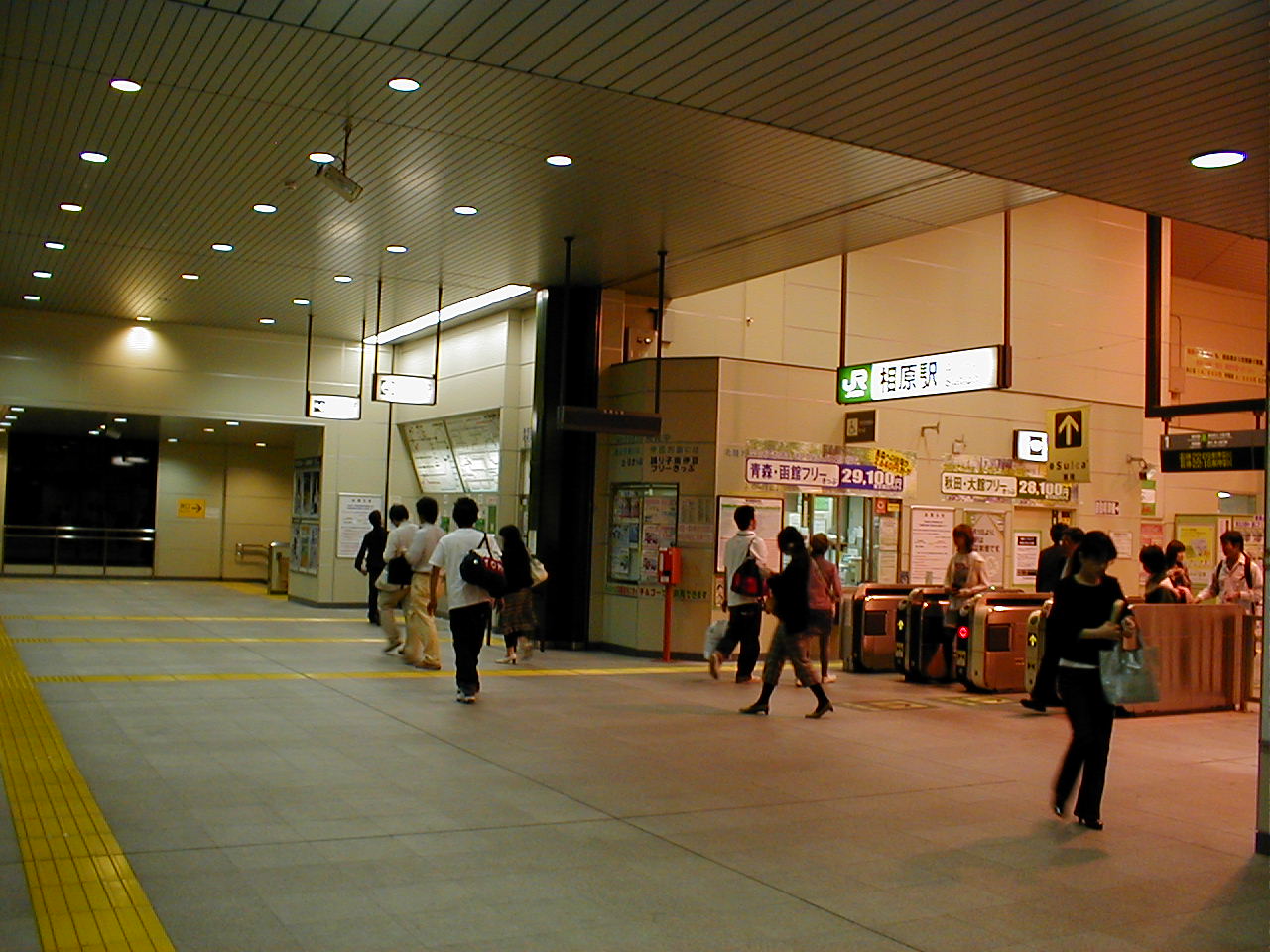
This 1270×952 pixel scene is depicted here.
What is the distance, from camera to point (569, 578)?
48.4ft

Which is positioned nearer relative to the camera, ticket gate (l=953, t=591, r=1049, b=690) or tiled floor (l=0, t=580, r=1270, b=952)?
tiled floor (l=0, t=580, r=1270, b=952)

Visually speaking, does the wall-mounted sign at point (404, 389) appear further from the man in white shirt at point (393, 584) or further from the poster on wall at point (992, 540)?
the poster on wall at point (992, 540)

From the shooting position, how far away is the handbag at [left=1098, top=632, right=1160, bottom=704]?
627cm

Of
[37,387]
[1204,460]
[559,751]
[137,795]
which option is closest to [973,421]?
[1204,460]

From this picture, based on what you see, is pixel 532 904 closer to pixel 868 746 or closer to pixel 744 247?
pixel 868 746

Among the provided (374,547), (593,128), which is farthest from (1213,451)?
(374,547)

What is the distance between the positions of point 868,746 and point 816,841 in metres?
2.80

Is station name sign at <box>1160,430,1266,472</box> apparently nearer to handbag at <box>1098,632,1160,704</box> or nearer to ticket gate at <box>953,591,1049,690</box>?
ticket gate at <box>953,591,1049,690</box>

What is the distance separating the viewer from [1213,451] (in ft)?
41.3

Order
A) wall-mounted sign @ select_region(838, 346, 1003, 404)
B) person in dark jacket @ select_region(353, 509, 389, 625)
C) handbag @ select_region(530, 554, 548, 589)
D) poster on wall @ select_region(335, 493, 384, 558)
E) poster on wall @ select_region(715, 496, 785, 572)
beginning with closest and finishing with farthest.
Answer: wall-mounted sign @ select_region(838, 346, 1003, 404) < handbag @ select_region(530, 554, 548, 589) < poster on wall @ select_region(715, 496, 785, 572) < person in dark jacket @ select_region(353, 509, 389, 625) < poster on wall @ select_region(335, 493, 384, 558)

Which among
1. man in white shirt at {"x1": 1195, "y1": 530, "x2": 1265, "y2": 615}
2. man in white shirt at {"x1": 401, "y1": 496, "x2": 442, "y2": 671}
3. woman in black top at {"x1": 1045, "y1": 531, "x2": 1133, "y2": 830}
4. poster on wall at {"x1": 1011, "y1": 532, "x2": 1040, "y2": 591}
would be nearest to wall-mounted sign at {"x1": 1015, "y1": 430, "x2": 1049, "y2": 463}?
poster on wall at {"x1": 1011, "y1": 532, "x2": 1040, "y2": 591}

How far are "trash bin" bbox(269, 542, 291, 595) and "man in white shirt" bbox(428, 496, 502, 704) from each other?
1354 cm

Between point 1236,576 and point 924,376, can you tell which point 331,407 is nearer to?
point 924,376

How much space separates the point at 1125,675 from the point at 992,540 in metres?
9.76
